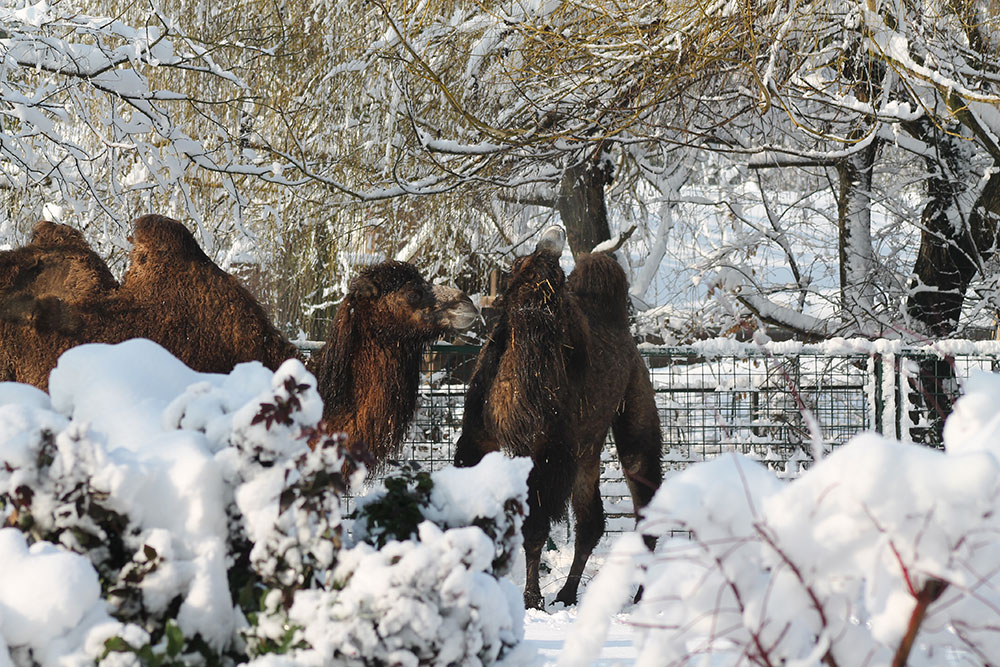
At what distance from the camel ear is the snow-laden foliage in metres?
2.72

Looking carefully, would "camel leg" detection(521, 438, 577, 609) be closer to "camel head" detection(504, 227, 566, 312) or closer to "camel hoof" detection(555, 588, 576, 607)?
"camel head" detection(504, 227, 566, 312)

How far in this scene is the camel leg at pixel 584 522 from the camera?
20.3 ft

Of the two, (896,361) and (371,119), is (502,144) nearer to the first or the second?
(371,119)

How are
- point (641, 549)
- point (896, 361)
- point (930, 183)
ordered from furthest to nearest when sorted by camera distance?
point (930, 183)
point (896, 361)
point (641, 549)

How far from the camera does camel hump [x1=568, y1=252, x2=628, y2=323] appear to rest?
20.1 ft

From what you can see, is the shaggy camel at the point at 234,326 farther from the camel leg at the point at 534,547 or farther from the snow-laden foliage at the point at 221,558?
the snow-laden foliage at the point at 221,558

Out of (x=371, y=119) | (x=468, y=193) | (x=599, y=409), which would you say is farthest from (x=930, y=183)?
(x=599, y=409)

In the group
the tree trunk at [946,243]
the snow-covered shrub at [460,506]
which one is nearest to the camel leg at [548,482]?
the snow-covered shrub at [460,506]

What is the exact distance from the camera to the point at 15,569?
73.9 inches

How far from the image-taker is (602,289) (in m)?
6.18

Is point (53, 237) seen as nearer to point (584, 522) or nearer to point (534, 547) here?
point (534, 547)

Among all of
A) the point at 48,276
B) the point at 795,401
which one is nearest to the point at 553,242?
the point at 48,276

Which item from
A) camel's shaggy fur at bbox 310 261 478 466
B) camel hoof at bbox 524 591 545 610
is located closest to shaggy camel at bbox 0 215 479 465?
camel's shaggy fur at bbox 310 261 478 466

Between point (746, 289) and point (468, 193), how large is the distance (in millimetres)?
3177
